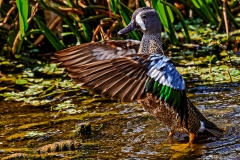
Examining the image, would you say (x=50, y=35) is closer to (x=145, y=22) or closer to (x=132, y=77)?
(x=145, y=22)

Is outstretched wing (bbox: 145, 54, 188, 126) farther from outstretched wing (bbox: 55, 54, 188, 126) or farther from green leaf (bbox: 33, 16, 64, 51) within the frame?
green leaf (bbox: 33, 16, 64, 51)

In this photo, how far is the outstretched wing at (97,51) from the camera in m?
6.05

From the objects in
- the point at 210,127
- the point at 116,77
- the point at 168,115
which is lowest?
the point at 210,127

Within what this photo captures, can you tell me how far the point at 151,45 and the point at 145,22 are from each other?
237mm

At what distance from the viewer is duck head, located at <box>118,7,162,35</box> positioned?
613cm

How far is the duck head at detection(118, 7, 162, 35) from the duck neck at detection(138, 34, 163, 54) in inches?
2.4

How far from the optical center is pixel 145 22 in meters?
6.11

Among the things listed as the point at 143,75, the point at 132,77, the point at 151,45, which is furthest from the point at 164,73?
the point at 151,45

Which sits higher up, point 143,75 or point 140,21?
point 140,21

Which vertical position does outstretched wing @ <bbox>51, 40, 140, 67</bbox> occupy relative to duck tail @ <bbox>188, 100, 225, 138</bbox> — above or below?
above

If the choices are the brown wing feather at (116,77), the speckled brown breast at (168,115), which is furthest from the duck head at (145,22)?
the brown wing feather at (116,77)

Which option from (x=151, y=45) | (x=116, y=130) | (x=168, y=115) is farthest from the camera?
(x=116, y=130)

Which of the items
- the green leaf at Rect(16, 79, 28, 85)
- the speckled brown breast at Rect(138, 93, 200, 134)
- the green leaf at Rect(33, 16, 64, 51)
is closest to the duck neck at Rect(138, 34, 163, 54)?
the speckled brown breast at Rect(138, 93, 200, 134)

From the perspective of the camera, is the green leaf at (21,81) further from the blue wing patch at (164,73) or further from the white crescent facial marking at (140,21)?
the blue wing patch at (164,73)
